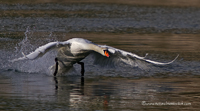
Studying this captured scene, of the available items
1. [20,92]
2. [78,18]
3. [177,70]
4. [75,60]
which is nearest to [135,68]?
[177,70]

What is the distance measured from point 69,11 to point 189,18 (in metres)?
8.56

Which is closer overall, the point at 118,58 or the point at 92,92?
the point at 92,92

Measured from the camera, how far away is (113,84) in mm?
12031

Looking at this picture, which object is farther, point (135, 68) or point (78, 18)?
point (78, 18)

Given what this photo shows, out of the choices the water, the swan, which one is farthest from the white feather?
the water

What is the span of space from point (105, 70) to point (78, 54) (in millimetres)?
1612

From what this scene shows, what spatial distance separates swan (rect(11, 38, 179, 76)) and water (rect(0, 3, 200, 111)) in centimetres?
28

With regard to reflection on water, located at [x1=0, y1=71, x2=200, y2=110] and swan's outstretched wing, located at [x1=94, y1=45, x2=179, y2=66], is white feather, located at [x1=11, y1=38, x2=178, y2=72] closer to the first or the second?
swan's outstretched wing, located at [x1=94, y1=45, x2=179, y2=66]

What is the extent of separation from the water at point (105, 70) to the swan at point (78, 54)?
0.93 feet

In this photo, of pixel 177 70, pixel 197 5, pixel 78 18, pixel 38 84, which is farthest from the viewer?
pixel 197 5

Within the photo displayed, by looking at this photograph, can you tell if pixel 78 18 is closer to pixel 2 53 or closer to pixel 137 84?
pixel 2 53

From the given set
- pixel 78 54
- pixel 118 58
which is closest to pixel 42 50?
pixel 78 54

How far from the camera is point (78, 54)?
506 inches

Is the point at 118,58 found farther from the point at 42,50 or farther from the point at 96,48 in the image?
the point at 42,50
